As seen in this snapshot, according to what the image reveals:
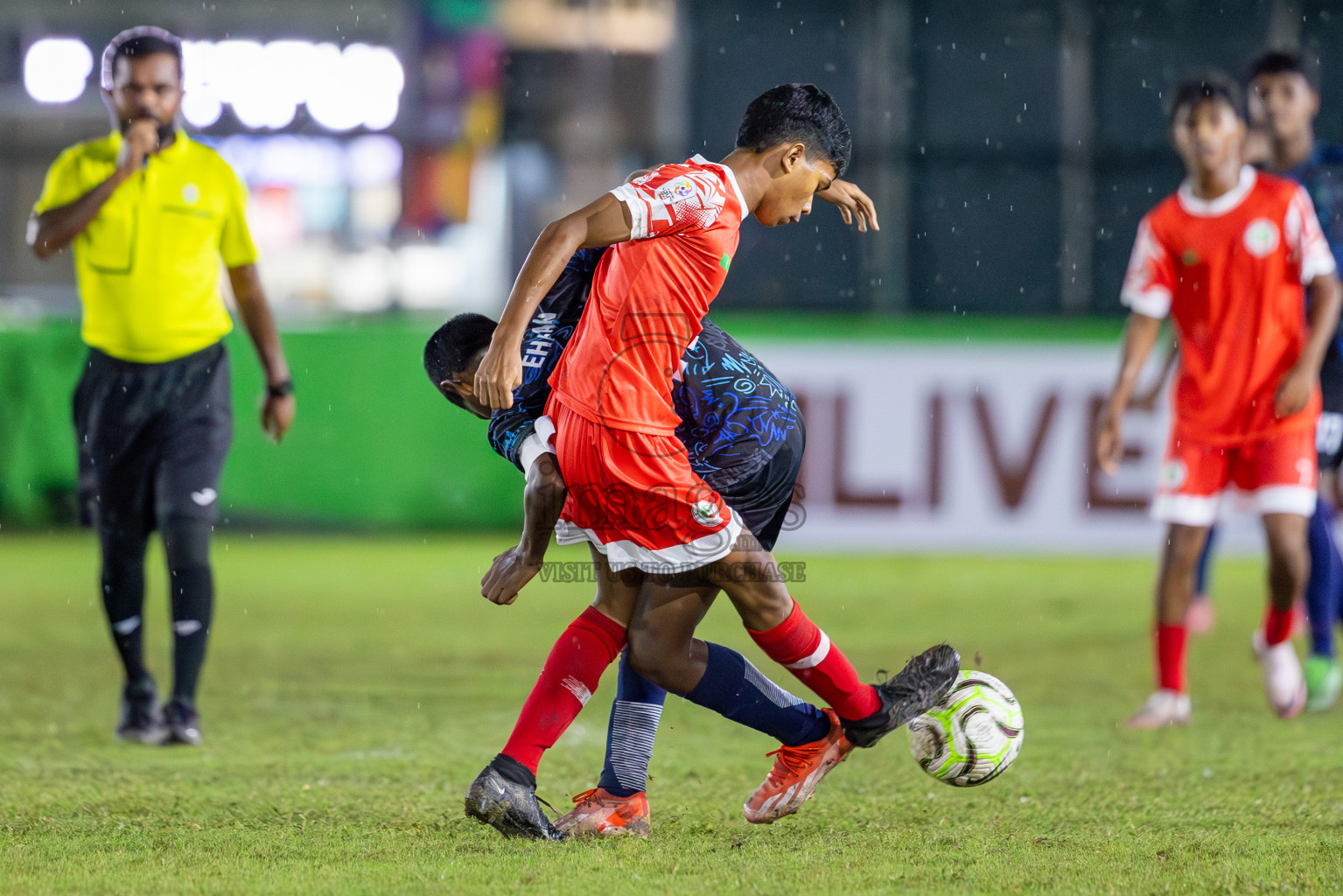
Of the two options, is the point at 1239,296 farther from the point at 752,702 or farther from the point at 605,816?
the point at 605,816

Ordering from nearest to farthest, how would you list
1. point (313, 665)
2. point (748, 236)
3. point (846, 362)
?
point (313, 665) < point (846, 362) < point (748, 236)

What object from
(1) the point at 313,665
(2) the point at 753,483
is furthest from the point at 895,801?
(1) the point at 313,665

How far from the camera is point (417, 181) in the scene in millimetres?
10461

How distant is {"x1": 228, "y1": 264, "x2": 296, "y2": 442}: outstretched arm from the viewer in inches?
174

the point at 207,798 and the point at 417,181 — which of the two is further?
the point at 417,181

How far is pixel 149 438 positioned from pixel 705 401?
71.6 inches

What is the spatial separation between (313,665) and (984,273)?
5.65 meters

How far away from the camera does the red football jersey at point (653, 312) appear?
2.95 meters

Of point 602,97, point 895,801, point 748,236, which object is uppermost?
point 602,97

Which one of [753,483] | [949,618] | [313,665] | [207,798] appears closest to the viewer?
[753,483]

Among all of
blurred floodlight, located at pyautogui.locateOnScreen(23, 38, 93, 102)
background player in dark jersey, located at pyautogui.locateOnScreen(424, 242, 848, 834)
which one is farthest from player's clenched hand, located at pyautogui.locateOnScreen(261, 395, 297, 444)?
blurred floodlight, located at pyautogui.locateOnScreen(23, 38, 93, 102)

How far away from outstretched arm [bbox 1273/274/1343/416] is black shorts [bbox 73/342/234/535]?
2938 millimetres

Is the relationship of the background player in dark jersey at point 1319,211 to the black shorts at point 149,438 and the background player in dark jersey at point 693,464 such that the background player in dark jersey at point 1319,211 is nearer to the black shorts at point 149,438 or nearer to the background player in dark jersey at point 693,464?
the background player in dark jersey at point 693,464

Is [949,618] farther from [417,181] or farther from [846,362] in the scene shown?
[417,181]
